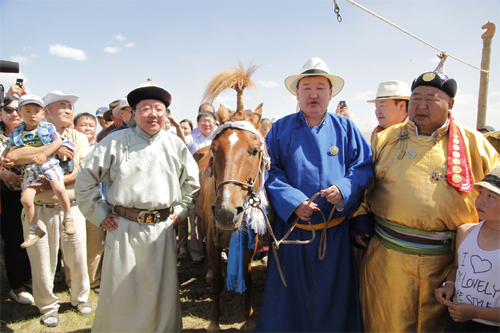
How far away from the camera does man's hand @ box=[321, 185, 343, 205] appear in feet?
7.22

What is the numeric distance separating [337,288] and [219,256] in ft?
4.37

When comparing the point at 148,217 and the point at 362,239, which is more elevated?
the point at 148,217

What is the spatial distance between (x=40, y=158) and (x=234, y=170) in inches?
99.4

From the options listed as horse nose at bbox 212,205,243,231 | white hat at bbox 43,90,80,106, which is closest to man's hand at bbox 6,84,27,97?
white hat at bbox 43,90,80,106

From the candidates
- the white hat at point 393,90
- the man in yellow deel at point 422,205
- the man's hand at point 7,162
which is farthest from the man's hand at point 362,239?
A: the man's hand at point 7,162

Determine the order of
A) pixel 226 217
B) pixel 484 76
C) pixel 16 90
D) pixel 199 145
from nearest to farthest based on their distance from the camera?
1. pixel 226 217
2. pixel 16 90
3. pixel 199 145
4. pixel 484 76

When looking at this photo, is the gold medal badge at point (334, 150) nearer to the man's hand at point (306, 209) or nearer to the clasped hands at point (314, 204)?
the clasped hands at point (314, 204)

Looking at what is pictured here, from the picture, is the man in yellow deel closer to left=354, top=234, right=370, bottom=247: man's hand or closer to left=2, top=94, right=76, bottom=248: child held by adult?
left=354, top=234, right=370, bottom=247: man's hand

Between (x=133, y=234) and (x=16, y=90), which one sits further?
(x=16, y=90)

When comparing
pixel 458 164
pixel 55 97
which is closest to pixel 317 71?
pixel 458 164

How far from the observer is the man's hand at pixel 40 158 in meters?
3.14

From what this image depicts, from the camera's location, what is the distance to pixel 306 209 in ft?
7.36

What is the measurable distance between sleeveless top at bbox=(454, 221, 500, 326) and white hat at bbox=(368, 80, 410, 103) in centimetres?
239

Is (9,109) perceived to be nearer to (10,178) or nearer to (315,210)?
(10,178)
